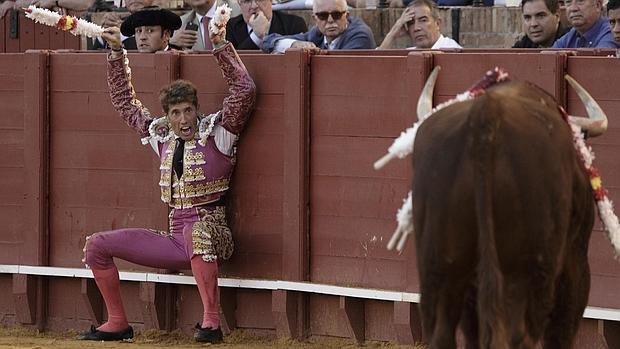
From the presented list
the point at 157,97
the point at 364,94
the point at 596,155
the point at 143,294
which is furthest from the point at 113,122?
the point at 596,155

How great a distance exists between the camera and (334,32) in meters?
9.32

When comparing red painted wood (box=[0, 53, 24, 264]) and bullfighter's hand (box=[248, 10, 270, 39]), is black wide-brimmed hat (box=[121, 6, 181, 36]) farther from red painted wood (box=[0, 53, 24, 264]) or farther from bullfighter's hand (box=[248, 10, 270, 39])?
red painted wood (box=[0, 53, 24, 264])

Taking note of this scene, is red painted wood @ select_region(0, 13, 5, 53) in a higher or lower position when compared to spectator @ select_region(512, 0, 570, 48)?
lower

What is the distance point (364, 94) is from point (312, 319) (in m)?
1.30

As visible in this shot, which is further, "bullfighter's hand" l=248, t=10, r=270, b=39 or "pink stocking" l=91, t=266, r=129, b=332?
"bullfighter's hand" l=248, t=10, r=270, b=39

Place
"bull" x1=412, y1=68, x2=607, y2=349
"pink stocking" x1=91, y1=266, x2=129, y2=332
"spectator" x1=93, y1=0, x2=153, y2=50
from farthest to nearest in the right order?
"spectator" x1=93, y1=0, x2=153, y2=50 → "pink stocking" x1=91, y1=266, x2=129, y2=332 → "bull" x1=412, y1=68, x2=607, y2=349

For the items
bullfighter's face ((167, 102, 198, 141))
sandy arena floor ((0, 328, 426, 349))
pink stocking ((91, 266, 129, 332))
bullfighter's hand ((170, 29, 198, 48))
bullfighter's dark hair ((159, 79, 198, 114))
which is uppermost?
bullfighter's hand ((170, 29, 198, 48))

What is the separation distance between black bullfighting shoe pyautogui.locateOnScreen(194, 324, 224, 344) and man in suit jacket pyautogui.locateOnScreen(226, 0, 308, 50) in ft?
6.79

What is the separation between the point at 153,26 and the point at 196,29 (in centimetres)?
101

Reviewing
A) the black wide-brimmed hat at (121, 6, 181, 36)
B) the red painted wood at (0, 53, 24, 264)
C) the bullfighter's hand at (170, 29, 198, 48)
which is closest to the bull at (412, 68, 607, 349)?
the black wide-brimmed hat at (121, 6, 181, 36)

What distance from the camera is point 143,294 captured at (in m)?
9.15

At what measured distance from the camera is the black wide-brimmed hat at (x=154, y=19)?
9.27 m

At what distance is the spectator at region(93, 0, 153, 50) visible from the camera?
411 inches

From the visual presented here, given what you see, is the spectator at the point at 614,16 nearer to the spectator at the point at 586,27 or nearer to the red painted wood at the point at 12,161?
the spectator at the point at 586,27
